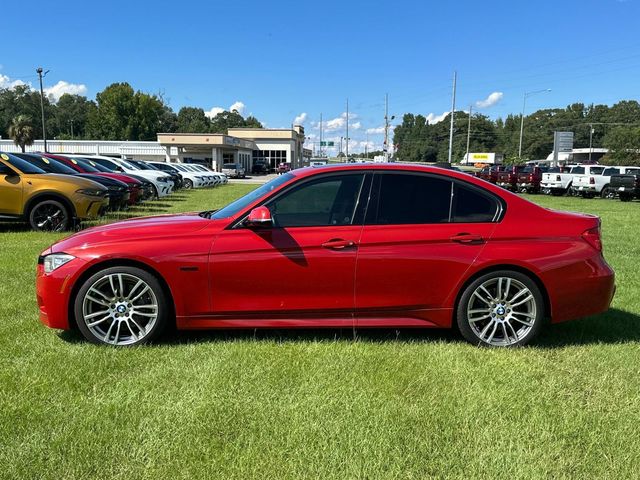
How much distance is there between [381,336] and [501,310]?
107 centimetres

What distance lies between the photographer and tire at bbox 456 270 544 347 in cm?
441

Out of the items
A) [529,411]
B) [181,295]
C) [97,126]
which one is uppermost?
[97,126]

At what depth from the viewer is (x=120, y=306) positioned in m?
4.29

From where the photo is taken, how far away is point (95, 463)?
2713 millimetres

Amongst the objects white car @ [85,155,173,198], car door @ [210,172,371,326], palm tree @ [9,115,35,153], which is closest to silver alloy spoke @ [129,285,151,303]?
car door @ [210,172,371,326]

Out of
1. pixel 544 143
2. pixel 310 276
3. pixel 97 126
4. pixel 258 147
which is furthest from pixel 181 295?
pixel 544 143

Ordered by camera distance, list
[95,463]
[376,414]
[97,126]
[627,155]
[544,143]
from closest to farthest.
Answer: [95,463] < [376,414] < [627,155] < [97,126] < [544,143]

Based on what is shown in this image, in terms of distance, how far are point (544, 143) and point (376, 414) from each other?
13896 centimetres

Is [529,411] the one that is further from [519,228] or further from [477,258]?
[519,228]

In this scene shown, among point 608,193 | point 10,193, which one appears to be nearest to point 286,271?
point 10,193

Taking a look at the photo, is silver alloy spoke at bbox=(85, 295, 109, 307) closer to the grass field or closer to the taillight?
the grass field

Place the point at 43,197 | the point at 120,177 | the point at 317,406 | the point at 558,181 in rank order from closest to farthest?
1. the point at 317,406
2. the point at 43,197
3. the point at 120,177
4. the point at 558,181

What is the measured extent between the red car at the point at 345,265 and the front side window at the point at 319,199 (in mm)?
11

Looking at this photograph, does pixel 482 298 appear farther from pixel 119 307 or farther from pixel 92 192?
pixel 92 192
